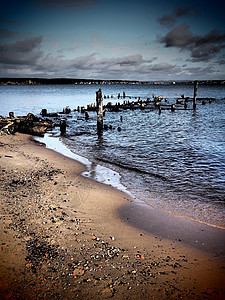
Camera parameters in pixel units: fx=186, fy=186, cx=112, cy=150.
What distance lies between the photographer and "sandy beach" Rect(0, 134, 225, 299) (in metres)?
3.34

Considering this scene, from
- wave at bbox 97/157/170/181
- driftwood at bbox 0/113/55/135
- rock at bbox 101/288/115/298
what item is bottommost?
rock at bbox 101/288/115/298

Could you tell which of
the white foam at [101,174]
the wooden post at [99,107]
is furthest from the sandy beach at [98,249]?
the wooden post at [99,107]

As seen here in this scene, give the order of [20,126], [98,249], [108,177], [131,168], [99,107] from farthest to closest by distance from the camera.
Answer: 1. [99,107]
2. [20,126]
3. [131,168]
4. [108,177]
5. [98,249]

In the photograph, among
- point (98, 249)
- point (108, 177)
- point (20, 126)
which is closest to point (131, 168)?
point (108, 177)

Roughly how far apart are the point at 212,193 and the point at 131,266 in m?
5.40

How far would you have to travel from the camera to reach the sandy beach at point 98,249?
11.0 feet

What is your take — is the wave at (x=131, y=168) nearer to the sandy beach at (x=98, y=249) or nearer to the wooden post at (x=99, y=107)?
the sandy beach at (x=98, y=249)

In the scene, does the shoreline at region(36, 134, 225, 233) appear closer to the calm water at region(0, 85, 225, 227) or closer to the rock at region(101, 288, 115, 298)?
the calm water at region(0, 85, 225, 227)

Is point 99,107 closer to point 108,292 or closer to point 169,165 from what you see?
point 169,165

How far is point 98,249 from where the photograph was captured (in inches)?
167

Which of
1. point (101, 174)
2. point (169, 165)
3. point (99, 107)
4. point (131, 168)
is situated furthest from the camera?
point (99, 107)

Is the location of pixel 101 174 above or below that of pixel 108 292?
above

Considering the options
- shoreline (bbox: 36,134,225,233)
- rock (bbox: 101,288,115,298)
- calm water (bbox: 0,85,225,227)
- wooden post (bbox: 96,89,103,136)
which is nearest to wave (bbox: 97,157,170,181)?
calm water (bbox: 0,85,225,227)

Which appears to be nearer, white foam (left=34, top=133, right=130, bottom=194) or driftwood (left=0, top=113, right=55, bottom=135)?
white foam (left=34, top=133, right=130, bottom=194)
